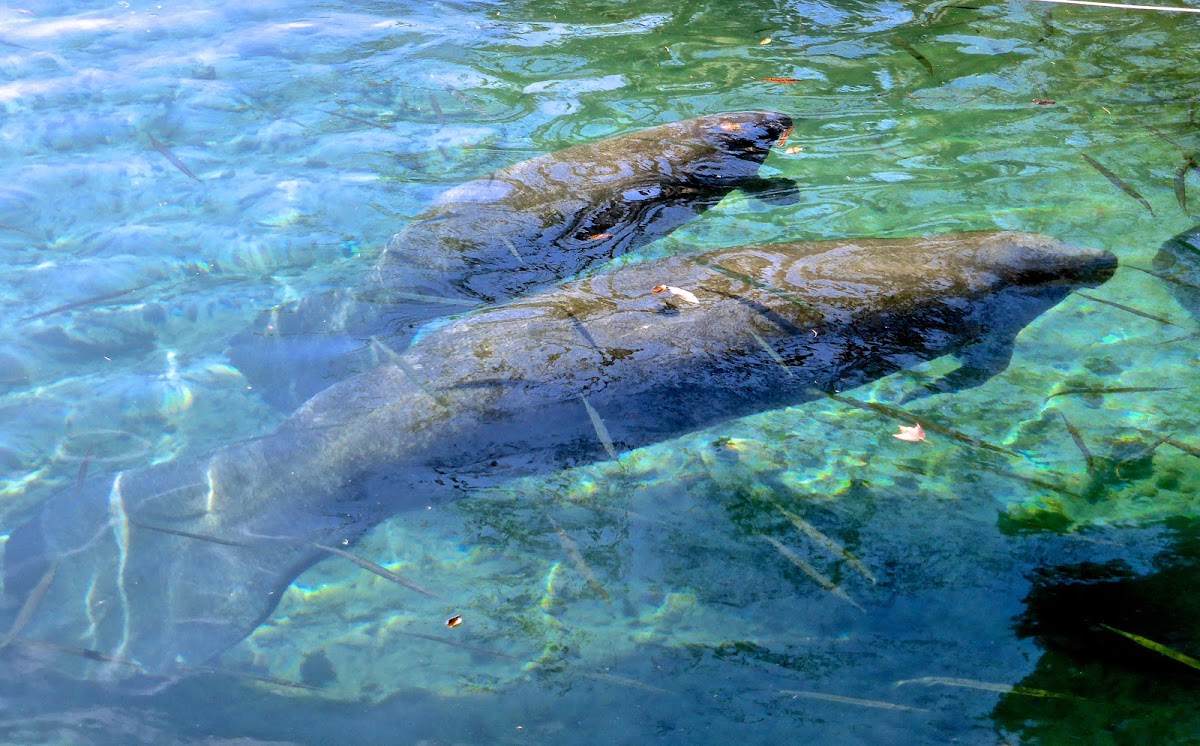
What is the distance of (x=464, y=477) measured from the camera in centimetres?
445

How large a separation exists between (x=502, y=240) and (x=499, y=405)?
1.93m

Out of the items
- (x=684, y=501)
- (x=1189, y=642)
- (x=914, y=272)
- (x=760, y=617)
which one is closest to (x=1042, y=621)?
(x=1189, y=642)

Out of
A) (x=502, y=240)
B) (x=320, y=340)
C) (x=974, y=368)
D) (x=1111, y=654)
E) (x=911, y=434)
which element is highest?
(x=502, y=240)

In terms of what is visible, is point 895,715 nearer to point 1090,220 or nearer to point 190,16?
point 1090,220

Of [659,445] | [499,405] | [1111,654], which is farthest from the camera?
[659,445]

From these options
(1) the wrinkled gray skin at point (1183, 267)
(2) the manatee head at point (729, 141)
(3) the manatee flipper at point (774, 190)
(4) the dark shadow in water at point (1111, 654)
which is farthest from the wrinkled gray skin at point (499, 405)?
(2) the manatee head at point (729, 141)

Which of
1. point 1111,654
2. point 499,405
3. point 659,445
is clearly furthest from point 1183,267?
point 499,405

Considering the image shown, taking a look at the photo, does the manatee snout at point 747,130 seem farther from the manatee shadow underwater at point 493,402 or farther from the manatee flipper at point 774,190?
the manatee shadow underwater at point 493,402

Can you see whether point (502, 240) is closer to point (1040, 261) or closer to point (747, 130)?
point (747, 130)

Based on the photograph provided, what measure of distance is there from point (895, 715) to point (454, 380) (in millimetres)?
2641

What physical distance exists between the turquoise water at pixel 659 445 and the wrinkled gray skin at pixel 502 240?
284 millimetres

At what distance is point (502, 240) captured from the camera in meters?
6.12

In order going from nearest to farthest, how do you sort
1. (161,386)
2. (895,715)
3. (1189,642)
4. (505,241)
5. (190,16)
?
(895,715), (1189,642), (161,386), (505,241), (190,16)

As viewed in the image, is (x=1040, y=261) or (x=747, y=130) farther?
(x=747, y=130)
